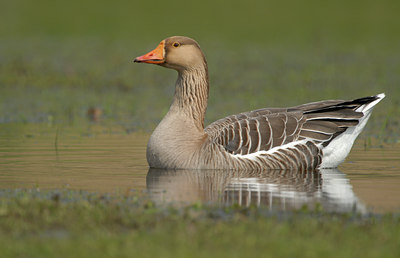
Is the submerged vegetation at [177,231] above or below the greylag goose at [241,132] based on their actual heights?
below

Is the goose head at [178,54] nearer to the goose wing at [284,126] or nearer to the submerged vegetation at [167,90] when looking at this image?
the goose wing at [284,126]

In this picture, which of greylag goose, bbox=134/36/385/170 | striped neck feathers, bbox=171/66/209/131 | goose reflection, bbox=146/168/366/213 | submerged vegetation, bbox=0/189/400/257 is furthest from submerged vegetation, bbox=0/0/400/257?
striped neck feathers, bbox=171/66/209/131

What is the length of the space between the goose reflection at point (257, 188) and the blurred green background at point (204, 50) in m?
4.60

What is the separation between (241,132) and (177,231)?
15.7 ft

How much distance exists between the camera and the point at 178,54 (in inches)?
488

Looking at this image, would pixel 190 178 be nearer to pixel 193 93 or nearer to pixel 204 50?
pixel 193 93

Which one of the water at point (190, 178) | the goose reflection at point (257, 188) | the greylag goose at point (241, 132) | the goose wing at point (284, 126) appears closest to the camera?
the goose reflection at point (257, 188)

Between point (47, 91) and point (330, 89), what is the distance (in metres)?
8.82

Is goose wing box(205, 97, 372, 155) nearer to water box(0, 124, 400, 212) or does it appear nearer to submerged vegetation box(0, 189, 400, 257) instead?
water box(0, 124, 400, 212)

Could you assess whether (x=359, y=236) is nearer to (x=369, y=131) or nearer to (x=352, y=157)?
(x=352, y=157)

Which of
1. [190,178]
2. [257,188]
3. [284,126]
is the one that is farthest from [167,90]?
A: [257,188]

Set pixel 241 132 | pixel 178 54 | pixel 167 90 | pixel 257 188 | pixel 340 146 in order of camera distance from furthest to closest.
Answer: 1. pixel 167 90
2. pixel 178 54
3. pixel 340 146
4. pixel 241 132
5. pixel 257 188

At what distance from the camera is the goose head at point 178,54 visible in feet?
40.5

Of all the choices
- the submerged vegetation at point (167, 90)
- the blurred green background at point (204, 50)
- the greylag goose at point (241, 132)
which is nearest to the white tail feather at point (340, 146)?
the greylag goose at point (241, 132)
